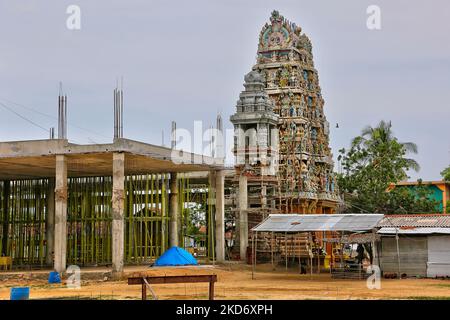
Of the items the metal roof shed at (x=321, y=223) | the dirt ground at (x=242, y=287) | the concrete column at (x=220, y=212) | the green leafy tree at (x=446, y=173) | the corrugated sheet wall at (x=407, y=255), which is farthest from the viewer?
the green leafy tree at (x=446, y=173)

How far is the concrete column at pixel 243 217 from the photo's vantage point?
139ft

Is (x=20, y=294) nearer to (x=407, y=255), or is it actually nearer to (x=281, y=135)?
(x=407, y=255)

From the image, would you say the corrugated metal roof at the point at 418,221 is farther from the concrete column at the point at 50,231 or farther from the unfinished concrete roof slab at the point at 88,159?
the concrete column at the point at 50,231

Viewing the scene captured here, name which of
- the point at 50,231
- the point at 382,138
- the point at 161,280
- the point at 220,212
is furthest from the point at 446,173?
the point at 161,280

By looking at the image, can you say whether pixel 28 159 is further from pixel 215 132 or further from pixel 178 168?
pixel 215 132

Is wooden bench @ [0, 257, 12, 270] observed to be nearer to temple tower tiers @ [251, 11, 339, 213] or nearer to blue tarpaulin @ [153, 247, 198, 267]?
blue tarpaulin @ [153, 247, 198, 267]

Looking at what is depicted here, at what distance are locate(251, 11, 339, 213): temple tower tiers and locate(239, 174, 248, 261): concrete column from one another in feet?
9.88

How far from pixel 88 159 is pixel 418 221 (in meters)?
14.9

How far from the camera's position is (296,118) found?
157 ft

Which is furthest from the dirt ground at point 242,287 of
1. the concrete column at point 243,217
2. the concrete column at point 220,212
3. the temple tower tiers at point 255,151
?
the temple tower tiers at point 255,151

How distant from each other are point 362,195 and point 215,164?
1667 cm

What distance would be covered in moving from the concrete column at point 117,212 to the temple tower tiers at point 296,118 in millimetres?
14834

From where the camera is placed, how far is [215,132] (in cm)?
4469

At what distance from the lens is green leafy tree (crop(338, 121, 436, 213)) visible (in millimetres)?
51969
